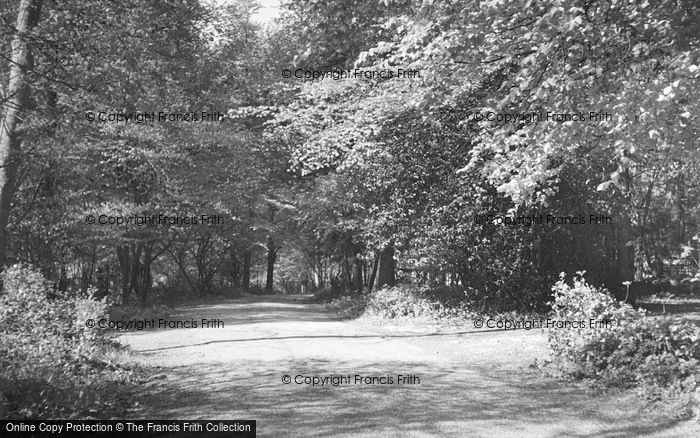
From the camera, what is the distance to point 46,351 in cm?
838

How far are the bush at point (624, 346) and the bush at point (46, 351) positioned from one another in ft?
21.6

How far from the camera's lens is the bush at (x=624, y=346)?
7.78 m

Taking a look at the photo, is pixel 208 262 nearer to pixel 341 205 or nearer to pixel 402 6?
pixel 341 205

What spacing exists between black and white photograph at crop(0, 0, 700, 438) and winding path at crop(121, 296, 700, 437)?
0.07 m

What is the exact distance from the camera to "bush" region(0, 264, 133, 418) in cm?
659

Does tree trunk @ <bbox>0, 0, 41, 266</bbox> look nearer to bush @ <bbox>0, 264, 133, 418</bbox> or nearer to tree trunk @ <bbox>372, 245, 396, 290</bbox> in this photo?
bush @ <bbox>0, 264, 133, 418</bbox>

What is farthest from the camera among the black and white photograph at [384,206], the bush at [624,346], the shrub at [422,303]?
the shrub at [422,303]

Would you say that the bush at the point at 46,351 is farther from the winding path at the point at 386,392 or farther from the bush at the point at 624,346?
the bush at the point at 624,346

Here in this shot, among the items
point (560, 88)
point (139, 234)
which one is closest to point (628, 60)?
point (560, 88)

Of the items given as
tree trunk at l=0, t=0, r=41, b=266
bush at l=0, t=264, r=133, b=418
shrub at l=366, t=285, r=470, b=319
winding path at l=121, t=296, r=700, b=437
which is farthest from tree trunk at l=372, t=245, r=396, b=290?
tree trunk at l=0, t=0, r=41, b=266

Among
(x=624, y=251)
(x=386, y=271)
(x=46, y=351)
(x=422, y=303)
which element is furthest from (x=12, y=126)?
(x=624, y=251)

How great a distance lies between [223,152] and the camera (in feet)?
91.1

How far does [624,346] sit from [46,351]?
26.4 feet

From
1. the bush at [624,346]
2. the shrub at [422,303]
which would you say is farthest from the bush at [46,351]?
the shrub at [422,303]
